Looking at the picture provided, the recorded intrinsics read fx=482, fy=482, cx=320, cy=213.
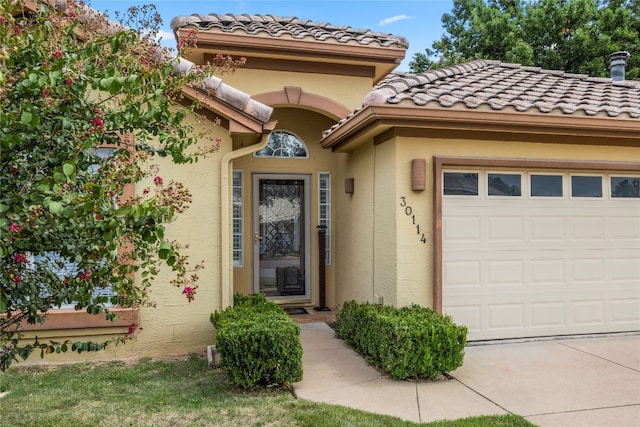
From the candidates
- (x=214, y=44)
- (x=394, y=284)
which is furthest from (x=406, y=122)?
(x=214, y=44)

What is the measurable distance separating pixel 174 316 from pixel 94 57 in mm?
4359

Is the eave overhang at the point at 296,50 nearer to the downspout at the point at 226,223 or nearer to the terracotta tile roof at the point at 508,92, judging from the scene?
the terracotta tile roof at the point at 508,92

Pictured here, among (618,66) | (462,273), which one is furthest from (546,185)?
(618,66)

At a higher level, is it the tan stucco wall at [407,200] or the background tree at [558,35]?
the background tree at [558,35]

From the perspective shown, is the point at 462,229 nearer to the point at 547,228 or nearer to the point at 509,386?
the point at 547,228

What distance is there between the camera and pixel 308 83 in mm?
8883

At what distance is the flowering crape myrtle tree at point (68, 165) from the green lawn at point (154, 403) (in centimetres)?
164

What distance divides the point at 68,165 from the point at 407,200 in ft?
16.5

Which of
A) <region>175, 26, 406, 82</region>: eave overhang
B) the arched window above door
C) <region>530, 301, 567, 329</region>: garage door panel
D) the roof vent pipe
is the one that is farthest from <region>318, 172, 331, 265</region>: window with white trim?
the roof vent pipe

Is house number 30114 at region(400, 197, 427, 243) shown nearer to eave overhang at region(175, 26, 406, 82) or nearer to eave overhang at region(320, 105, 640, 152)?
eave overhang at region(320, 105, 640, 152)

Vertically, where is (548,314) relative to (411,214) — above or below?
below

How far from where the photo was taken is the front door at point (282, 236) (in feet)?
30.9

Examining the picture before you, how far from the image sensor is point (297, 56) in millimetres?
8547

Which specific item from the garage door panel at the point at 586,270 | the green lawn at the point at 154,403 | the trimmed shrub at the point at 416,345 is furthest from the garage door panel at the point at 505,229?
the green lawn at the point at 154,403
